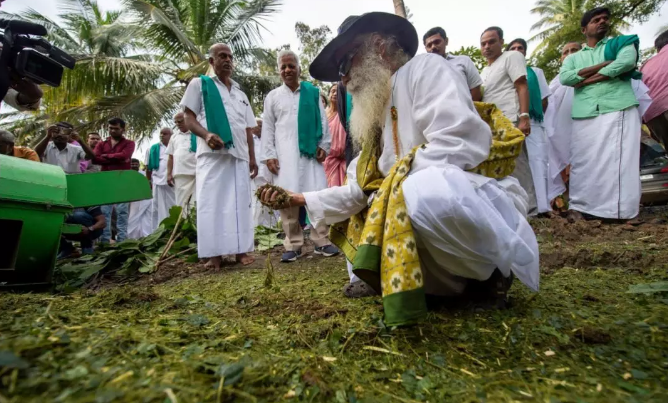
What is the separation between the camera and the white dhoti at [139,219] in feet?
29.3

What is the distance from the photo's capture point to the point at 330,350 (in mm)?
1467

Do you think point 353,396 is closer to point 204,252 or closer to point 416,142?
point 416,142

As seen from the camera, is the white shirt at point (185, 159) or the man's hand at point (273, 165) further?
the white shirt at point (185, 159)

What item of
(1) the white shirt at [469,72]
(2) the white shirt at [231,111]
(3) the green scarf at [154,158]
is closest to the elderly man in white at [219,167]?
(2) the white shirt at [231,111]

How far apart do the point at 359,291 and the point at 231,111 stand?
2510 millimetres

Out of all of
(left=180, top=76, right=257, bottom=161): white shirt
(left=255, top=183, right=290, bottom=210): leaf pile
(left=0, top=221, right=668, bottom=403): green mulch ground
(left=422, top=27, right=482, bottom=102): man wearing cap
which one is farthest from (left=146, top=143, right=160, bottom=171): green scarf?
(left=255, top=183, right=290, bottom=210): leaf pile

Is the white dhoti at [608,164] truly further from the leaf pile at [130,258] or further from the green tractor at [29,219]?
the green tractor at [29,219]

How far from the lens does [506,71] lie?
4.41 m

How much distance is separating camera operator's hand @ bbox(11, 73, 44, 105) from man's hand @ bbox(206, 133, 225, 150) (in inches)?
65.6

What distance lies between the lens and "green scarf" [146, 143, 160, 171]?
8.52 m

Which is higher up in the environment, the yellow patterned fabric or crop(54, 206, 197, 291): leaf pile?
the yellow patterned fabric

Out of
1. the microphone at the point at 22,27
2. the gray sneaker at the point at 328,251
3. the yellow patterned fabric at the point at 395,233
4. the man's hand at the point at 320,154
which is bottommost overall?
the gray sneaker at the point at 328,251

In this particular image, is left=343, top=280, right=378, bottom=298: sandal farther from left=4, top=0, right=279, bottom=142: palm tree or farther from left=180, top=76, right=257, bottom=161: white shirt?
left=4, top=0, right=279, bottom=142: palm tree

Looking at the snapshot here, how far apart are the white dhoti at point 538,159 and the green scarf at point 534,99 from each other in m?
0.09
